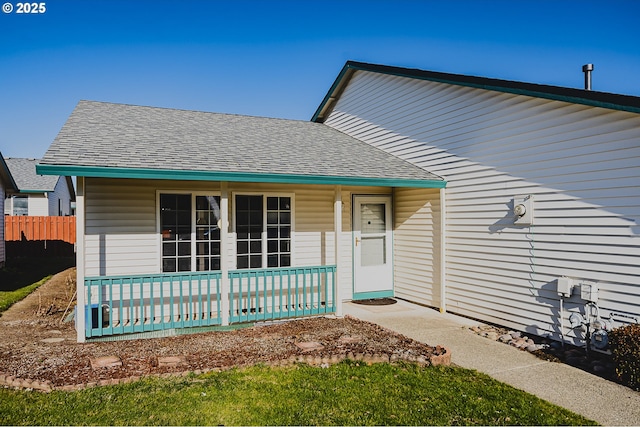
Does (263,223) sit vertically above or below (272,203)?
below

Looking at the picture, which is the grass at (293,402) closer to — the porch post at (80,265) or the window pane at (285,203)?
the porch post at (80,265)

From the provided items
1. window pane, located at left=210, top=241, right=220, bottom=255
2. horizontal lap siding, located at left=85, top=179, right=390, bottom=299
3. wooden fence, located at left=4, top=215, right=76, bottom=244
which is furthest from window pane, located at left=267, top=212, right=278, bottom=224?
wooden fence, located at left=4, top=215, right=76, bottom=244

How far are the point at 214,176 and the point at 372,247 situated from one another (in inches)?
175

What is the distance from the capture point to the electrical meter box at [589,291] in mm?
5750

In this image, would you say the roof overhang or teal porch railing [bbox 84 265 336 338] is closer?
the roof overhang

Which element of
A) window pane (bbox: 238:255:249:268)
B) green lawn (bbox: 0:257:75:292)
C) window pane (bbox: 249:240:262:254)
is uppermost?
window pane (bbox: 249:240:262:254)

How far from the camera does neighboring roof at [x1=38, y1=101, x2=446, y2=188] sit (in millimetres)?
6410

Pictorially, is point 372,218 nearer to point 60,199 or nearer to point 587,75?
point 587,75

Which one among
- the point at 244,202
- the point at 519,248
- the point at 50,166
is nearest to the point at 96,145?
the point at 50,166

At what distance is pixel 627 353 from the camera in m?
4.78

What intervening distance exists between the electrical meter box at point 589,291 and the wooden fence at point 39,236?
65.8ft

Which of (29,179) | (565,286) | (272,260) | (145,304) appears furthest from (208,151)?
(29,179)

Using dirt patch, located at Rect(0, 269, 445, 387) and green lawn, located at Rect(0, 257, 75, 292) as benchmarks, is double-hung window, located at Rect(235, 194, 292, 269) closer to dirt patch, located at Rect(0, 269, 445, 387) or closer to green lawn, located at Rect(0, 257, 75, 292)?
dirt patch, located at Rect(0, 269, 445, 387)

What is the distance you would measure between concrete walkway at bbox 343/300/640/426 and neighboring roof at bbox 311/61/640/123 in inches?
128
